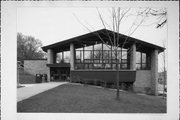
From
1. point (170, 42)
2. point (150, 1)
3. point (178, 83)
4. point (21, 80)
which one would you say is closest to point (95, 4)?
point (150, 1)

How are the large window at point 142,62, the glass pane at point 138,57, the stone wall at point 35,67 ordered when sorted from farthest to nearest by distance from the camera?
1. the stone wall at point 35,67
2. the large window at point 142,62
3. the glass pane at point 138,57

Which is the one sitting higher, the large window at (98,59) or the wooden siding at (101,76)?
the large window at (98,59)

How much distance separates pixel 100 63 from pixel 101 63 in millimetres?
54

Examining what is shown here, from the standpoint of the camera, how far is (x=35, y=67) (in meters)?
9.16

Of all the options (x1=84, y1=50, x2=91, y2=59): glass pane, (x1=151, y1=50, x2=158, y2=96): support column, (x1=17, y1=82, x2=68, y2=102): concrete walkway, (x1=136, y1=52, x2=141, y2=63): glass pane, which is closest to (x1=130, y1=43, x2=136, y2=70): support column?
(x1=136, y1=52, x2=141, y2=63): glass pane

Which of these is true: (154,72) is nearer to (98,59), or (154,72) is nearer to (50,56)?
(98,59)

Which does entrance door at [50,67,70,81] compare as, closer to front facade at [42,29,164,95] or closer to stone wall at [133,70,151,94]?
front facade at [42,29,164,95]

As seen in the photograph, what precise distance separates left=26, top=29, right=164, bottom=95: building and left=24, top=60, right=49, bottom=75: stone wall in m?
0.53

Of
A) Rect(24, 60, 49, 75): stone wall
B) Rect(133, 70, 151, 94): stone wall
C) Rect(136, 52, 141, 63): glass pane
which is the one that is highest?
Rect(136, 52, 141, 63): glass pane

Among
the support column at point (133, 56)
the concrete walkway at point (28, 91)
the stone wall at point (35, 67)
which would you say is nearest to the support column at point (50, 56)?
the stone wall at point (35, 67)

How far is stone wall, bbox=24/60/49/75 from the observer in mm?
8852

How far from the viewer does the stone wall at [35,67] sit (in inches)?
348

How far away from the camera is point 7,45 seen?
305cm

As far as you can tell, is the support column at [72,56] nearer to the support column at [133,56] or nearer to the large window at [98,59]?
the large window at [98,59]
